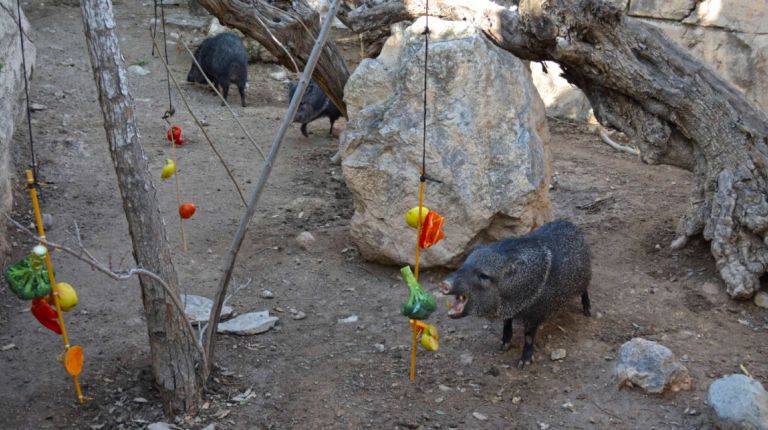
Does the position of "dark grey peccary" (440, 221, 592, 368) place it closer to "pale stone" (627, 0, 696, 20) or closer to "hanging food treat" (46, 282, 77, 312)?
"hanging food treat" (46, 282, 77, 312)

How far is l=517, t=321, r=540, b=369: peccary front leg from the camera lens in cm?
447

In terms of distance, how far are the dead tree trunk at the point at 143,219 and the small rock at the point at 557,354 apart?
1.89m

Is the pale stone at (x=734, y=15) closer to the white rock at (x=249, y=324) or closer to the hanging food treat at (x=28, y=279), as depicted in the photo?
the white rock at (x=249, y=324)

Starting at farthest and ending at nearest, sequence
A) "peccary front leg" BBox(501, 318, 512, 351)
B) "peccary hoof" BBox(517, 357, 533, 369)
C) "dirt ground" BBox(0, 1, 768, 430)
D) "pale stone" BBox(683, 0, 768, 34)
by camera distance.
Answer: "pale stone" BBox(683, 0, 768, 34), "peccary front leg" BBox(501, 318, 512, 351), "peccary hoof" BBox(517, 357, 533, 369), "dirt ground" BBox(0, 1, 768, 430)

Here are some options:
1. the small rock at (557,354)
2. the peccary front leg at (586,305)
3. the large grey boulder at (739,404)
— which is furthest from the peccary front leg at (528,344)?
the large grey boulder at (739,404)

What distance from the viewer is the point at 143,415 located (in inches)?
159

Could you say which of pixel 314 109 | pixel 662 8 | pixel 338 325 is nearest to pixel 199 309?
pixel 338 325

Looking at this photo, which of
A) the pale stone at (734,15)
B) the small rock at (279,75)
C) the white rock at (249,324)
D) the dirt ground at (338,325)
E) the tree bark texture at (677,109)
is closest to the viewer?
the dirt ground at (338,325)

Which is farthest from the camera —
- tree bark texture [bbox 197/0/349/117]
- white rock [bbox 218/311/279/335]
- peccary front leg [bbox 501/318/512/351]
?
tree bark texture [bbox 197/0/349/117]

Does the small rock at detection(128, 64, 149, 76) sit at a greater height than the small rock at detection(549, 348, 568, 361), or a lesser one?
lesser

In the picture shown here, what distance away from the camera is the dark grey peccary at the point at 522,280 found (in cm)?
430

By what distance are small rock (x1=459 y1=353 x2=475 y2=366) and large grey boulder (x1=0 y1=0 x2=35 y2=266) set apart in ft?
9.71

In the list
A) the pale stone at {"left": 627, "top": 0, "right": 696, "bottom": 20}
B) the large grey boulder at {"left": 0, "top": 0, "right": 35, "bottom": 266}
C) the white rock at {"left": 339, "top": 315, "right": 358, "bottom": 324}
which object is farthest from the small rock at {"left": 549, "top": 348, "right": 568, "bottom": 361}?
the pale stone at {"left": 627, "top": 0, "right": 696, "bottom": 20}

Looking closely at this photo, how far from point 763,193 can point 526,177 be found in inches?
56.9
